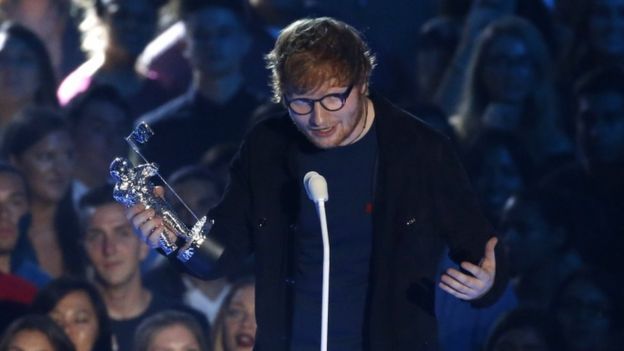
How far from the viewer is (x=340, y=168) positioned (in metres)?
2.64

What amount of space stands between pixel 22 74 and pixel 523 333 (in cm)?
193

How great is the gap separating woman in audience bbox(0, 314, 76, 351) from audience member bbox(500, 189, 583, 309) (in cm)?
149

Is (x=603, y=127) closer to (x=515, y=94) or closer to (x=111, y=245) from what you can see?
(x=515, y=94)

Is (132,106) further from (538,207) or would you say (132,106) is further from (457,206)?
(457,206)

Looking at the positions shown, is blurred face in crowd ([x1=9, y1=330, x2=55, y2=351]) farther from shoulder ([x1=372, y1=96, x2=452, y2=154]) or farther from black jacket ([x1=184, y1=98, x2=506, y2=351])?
shoulder ([x1=372, y1=96, x2=452, y2=154])

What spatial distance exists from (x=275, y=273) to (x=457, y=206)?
38cm

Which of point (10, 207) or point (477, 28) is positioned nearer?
point (10, 207)

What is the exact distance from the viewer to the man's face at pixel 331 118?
2.49 meters

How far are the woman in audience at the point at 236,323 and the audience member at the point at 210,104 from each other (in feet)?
2.19

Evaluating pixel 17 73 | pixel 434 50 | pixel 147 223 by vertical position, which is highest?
pixel 17 73

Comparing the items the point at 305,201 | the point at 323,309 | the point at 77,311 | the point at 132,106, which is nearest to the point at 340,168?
the point at 305,201

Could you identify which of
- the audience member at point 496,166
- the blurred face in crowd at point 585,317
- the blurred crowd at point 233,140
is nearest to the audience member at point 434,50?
the blurred crowd at point 233,140

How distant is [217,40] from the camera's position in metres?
4.81

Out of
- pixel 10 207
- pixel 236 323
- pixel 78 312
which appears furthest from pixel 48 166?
pixel 236 323
